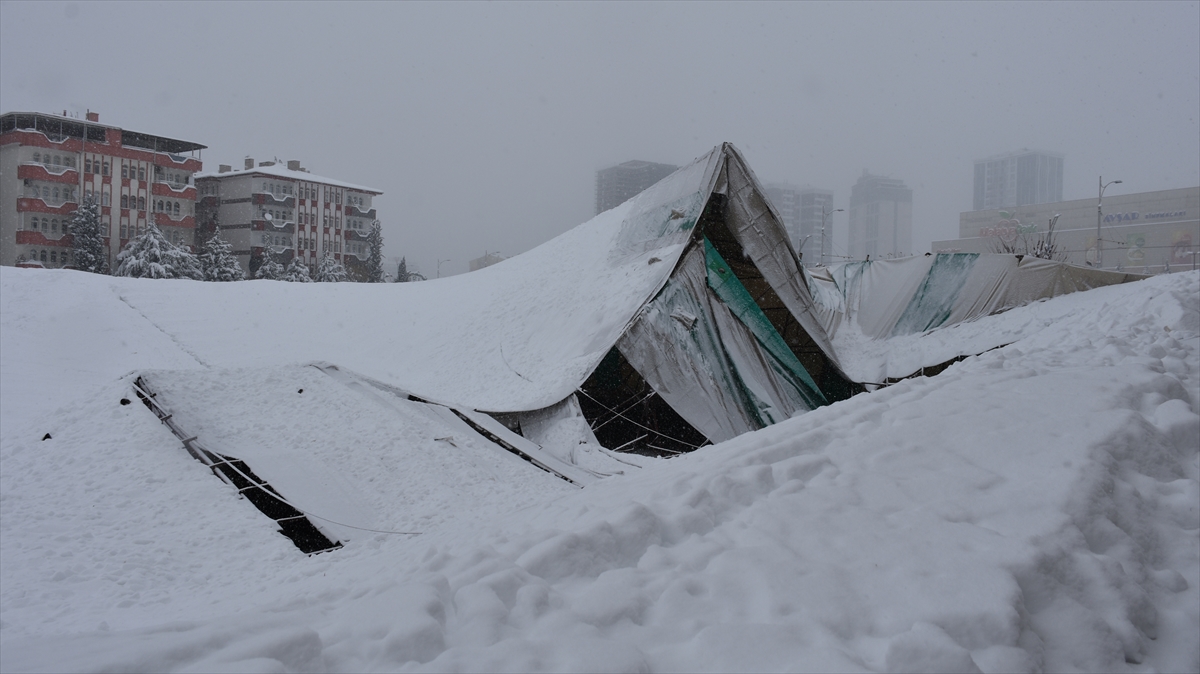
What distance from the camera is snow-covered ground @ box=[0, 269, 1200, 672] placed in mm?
2520

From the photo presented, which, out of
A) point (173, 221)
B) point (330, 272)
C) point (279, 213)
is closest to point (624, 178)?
point (279, 213)

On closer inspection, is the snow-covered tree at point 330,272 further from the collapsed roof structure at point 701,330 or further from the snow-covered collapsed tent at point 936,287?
the collapsed roof structure at point 701,330

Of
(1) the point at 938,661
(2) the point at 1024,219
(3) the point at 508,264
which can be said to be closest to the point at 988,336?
(3) the point at 508,264

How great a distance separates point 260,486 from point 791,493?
17.2ft

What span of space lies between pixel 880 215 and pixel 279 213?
83562mm

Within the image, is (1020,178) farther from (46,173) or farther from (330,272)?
(46,173)

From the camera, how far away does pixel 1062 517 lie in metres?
3.14

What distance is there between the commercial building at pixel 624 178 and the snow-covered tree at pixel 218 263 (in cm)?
3995

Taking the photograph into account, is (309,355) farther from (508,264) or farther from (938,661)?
(938,661)

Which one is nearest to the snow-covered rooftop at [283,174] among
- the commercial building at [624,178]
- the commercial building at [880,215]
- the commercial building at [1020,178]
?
the commercial building at [624,178]

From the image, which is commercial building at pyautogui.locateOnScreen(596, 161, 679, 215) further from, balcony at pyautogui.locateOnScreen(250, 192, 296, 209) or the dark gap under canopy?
the dark gap under canopy

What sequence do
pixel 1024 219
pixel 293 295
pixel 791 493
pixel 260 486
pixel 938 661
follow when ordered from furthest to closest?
pixel 1024 219, pixel 293 295, pixel 260 486, pixel 791 493, pixel 938 661

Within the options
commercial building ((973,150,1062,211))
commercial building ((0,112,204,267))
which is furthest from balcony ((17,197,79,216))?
commercial building ((973,150,1062,211))

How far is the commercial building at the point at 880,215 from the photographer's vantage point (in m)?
101
